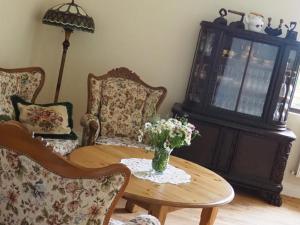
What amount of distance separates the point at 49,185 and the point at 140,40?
3.12m

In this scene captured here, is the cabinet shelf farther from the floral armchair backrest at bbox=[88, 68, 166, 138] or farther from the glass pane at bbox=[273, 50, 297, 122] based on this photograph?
the floral armchair backrest at bbox=[88, 68, 166, 138]

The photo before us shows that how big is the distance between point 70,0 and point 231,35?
1.71m

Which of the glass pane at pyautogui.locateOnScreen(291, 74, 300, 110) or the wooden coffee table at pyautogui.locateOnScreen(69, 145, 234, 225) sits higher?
the glass pane at pyautogui.locateOnScreen(291, 74, 300, 110)

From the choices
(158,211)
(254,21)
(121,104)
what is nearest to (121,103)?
(121,104)

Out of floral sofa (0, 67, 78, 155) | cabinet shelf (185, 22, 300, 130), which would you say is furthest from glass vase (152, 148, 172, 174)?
cabinet shelf (185, 22, 300, 130)

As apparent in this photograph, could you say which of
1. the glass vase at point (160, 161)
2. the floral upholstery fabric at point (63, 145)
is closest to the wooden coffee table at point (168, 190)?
the glass vase at point (160, 161)

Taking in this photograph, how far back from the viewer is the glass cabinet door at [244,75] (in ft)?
13.1

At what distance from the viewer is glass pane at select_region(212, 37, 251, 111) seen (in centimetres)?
399

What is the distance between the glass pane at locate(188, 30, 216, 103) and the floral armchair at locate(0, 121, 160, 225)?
9.09 ft

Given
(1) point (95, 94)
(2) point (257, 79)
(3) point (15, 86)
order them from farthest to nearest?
1. (2) point (257, 79)
2. (1) point (95, 94)
3. (3) point (15, 86)

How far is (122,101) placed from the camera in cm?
395

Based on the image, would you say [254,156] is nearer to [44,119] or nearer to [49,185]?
[44,119]

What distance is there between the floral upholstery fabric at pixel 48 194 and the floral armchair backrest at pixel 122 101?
2.31 meters

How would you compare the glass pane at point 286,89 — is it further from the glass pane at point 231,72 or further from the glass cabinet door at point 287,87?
the glass pane at point 231,72
